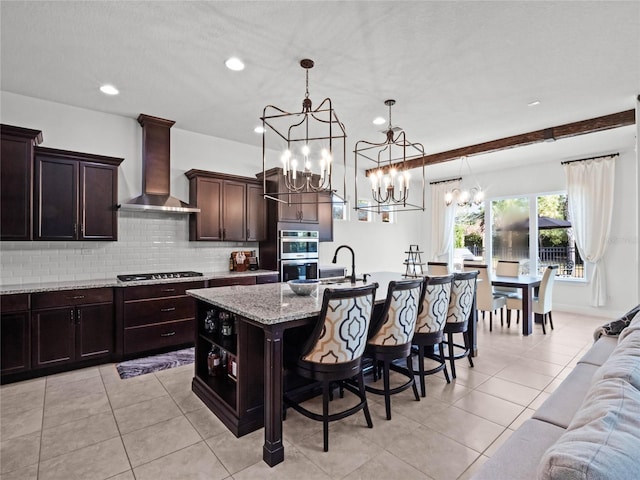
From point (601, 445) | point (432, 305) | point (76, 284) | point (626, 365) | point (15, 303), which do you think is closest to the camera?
point (601, 445)

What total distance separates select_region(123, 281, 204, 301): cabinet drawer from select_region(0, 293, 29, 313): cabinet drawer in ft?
2.71

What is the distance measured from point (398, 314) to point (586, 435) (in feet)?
5.38

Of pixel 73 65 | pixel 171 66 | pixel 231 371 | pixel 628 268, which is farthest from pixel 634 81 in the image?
pixel 73 65

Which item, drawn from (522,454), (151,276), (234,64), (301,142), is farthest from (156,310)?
(522,454)

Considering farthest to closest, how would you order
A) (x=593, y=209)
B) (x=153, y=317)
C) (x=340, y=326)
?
(x=593, y=209) → (x=153, y=317) → (x=340, y=326)

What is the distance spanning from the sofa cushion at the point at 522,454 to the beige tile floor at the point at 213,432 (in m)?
0.66

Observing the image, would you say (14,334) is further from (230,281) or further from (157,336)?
(230,281)

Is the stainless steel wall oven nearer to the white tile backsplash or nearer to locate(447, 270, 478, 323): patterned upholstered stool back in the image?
the white tile backsplash

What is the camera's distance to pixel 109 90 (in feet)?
11.4

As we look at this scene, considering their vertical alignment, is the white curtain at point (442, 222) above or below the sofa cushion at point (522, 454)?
above

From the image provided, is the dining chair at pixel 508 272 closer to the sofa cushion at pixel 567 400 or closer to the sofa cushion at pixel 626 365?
the sofa cushion at pixel 567 400

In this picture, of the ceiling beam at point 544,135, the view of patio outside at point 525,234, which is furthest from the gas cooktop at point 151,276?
the view of patio outside at point 525,234

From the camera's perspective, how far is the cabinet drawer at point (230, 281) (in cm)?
428

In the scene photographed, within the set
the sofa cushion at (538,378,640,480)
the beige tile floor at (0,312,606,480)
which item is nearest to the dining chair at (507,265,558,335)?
the beige tile floor at (0,312,606,480)
